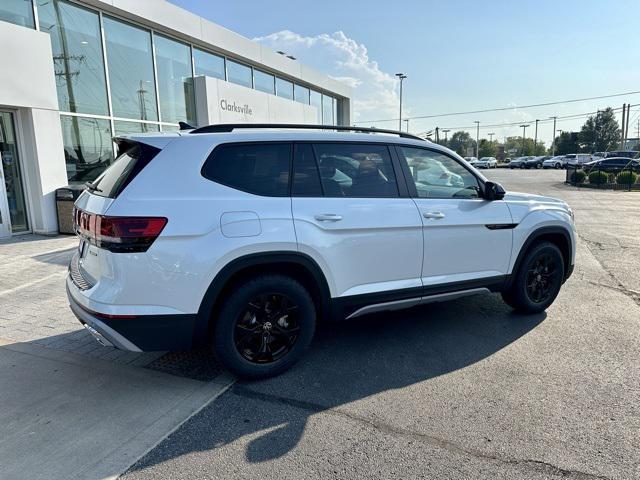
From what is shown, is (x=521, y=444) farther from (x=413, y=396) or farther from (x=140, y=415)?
(x=140, y=415)

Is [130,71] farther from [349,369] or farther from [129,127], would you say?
[349,369]

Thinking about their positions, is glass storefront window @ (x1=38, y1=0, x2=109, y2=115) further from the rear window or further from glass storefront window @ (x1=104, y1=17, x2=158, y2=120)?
the rear window

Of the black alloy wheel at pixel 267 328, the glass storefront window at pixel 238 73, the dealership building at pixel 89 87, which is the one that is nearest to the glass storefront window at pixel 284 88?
the glass storefront window at pixel 238 73

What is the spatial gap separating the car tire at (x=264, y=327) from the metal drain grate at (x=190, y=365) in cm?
36

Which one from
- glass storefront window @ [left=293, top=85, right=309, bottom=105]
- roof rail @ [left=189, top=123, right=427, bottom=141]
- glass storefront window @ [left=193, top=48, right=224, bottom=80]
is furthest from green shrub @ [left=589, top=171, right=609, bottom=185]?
roof rail @ [left=189, top=123, right=427, bottom=141]

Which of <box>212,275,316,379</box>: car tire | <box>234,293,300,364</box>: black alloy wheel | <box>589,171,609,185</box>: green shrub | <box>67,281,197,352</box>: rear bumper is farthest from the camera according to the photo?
<box>589,171,609,185</box>: green shrub

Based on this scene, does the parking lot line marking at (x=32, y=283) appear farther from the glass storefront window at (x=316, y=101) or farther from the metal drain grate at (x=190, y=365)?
the glass storefront window at (x=316, y=101)

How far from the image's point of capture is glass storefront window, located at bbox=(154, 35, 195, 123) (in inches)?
478

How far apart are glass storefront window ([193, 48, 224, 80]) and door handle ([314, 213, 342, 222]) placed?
1179 cm

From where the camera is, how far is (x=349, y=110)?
2678cm

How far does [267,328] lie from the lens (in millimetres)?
3361

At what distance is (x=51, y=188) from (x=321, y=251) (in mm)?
7872

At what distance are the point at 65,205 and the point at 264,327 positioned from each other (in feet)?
24.2

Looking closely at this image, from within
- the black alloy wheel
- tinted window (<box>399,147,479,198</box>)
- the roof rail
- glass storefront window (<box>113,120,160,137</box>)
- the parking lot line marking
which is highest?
glass storefront window (<box>113,120,160,137</box>)
